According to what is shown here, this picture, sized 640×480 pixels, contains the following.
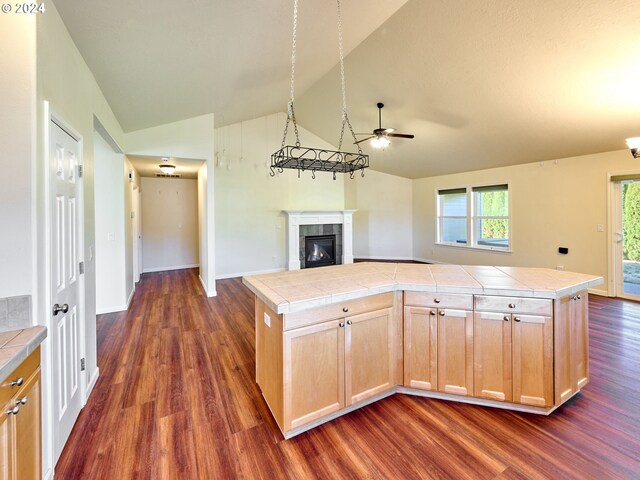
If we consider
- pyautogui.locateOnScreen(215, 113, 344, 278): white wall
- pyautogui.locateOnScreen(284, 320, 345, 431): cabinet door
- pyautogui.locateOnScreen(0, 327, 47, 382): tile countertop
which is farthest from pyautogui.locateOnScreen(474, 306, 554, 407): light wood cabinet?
pyautogui.locateOnScreen(215, 113, 344, 278): white wall

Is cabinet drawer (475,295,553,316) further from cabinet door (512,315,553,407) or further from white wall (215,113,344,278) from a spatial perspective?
white wall (215,113,344,278)

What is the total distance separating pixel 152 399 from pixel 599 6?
5.05m

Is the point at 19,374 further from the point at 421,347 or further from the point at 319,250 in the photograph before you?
the point at 319,250

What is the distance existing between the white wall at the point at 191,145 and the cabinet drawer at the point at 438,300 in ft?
12.4

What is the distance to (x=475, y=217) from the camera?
6.87 meters

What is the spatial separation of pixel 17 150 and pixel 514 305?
2.98 m

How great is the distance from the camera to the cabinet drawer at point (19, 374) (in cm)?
105

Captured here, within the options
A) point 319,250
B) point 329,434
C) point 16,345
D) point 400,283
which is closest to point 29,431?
point 16,345

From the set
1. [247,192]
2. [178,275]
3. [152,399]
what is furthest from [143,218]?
[152,399]

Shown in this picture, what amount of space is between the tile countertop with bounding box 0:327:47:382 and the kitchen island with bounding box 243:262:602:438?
1.09 m

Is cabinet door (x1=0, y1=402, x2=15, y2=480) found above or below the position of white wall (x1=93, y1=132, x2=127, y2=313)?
below

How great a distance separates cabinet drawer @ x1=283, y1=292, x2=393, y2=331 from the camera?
1781mm

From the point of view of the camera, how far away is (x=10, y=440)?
42.8 inches

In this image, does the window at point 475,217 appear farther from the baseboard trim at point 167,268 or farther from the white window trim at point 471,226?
the baseboard trim at point 167,268
